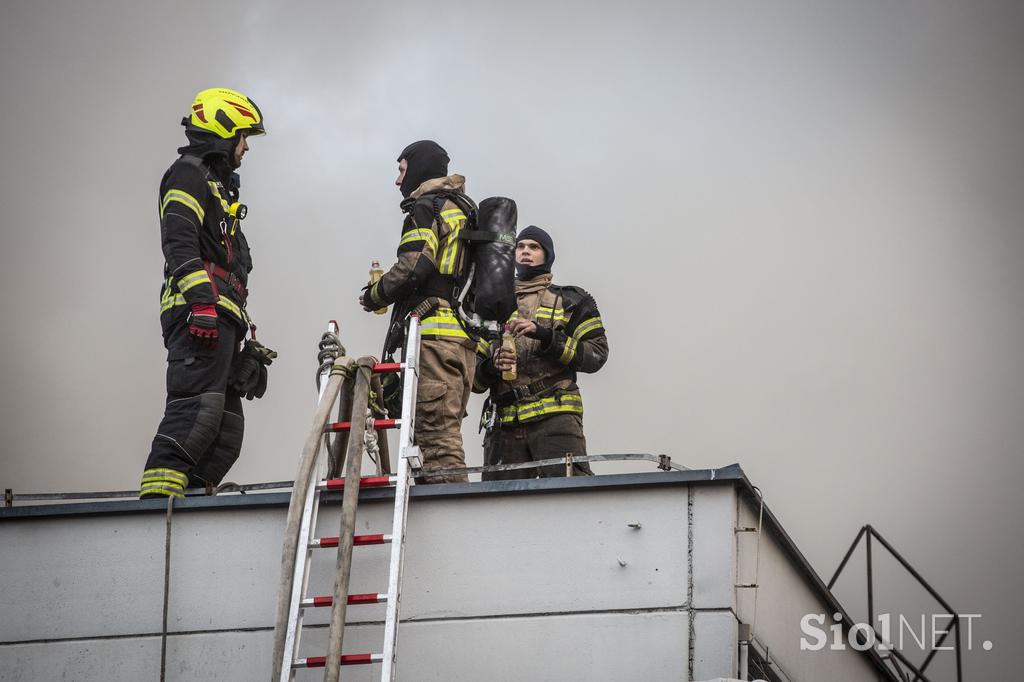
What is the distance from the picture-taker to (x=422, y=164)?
324 inches

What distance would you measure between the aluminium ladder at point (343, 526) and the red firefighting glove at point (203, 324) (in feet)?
2.64

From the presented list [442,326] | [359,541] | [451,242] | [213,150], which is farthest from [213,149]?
[359,541]

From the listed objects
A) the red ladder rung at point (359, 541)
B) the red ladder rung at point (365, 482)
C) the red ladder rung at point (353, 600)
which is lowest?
the red ladder rung at point (353, 600)

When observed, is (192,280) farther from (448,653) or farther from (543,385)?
(448,653)

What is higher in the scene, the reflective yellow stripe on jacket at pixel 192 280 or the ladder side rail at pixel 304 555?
the reflective yellow stripe on jacket at pixel 192 280

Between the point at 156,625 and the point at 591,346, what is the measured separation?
3.29 meters

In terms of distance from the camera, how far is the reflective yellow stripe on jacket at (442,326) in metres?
7.70

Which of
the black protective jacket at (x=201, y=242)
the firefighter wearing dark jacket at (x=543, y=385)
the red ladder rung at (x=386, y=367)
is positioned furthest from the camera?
the firefighter wearing dark jacket at (x=543, y=385)

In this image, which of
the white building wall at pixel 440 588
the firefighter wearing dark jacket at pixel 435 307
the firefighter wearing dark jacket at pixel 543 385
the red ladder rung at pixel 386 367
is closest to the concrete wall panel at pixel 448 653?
the white building wall at pixel 440 588

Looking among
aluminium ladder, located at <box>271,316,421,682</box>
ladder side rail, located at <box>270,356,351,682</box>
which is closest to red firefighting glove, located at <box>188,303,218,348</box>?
aluminium ladder, located at <box>271,316,421,682</box>

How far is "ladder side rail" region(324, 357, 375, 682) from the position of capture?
5746 mm

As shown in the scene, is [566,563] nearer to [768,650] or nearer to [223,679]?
[768,650]

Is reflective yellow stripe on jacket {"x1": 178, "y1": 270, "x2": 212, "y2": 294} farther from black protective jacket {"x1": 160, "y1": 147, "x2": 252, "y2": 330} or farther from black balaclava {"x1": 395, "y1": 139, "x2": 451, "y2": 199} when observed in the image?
black balaclava {"x1": 395, "y1": 139, "x2": 451, "y2": 199}

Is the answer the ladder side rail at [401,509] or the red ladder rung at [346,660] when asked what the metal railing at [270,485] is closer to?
the ladder side rail at [401,509]
